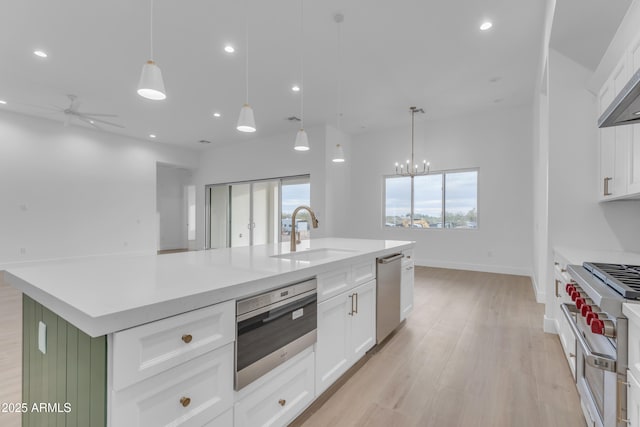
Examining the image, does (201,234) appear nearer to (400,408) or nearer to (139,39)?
(139,39)

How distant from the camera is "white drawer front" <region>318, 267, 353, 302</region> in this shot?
1.73 meters

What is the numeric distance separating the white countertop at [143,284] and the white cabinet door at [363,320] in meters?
0.44

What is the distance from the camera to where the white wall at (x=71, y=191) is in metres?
5.90

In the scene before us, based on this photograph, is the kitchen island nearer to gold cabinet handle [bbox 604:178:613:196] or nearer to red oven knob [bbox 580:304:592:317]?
red oven knob [bbox 580:304:592:317]

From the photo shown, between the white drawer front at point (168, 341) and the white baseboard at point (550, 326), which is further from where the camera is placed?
the white baseboard at point (550, 326)

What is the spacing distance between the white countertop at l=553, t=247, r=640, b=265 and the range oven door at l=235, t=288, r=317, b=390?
1.83 meters

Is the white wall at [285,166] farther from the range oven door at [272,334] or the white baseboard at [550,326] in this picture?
the range oven door at [272,334]

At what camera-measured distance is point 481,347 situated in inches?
101

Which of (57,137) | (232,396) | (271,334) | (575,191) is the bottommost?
(232,396)

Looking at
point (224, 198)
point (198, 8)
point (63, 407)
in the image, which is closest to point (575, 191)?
point (63, 407)

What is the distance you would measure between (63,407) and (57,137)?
7640 mm

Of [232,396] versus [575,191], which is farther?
[575,191]

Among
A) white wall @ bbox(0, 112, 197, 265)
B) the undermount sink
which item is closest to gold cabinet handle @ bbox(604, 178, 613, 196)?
the undermount sink

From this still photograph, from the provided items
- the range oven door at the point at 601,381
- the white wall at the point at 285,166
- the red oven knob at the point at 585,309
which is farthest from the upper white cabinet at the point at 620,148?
the white wall at the point at 285,166
